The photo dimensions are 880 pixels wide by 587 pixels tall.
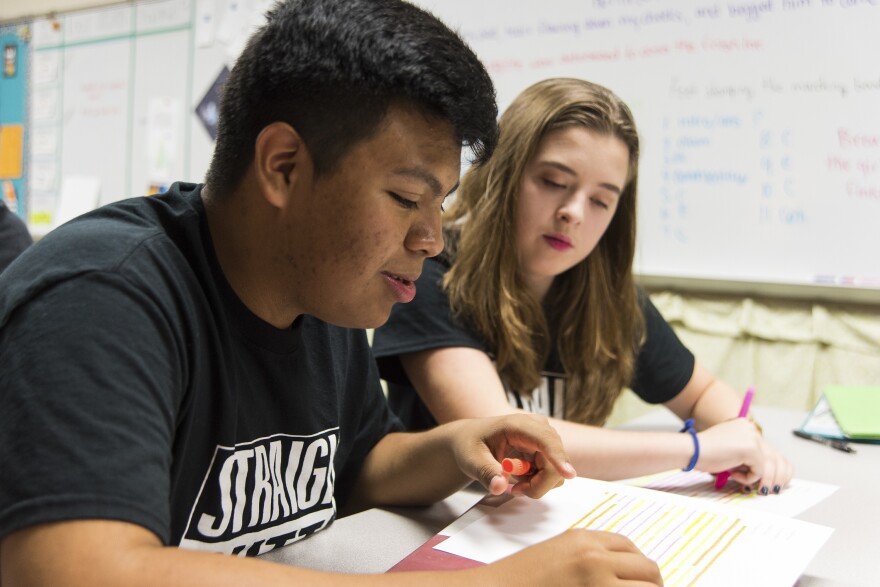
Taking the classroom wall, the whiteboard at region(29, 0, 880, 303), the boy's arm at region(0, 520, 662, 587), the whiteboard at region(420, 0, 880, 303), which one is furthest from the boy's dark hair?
the classroom wall

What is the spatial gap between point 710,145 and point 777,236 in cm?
29

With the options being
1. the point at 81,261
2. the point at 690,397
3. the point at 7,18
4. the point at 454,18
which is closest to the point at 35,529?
the point at 81,261

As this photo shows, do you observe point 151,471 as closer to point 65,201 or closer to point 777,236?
point 777,236

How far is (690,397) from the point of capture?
145 centimetres

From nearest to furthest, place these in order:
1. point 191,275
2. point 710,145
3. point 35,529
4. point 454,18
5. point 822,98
A: point 35,529 → point 191,275 → point 822,98 → point 710,145 → point 454,18

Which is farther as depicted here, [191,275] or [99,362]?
[191,275]

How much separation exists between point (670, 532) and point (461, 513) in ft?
0.82

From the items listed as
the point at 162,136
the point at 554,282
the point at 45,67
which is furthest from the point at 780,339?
the point at 45,67

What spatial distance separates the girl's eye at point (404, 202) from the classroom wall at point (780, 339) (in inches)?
59.5

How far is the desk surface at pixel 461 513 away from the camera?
2.36 ft

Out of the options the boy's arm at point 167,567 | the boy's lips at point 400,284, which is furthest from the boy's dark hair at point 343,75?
the boy's arm at point 167,567

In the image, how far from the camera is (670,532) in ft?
2.43

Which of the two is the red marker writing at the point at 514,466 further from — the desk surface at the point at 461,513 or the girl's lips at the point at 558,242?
the girl's lips at the point at 558,242

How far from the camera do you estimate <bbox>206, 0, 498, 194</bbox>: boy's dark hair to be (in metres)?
0.62
